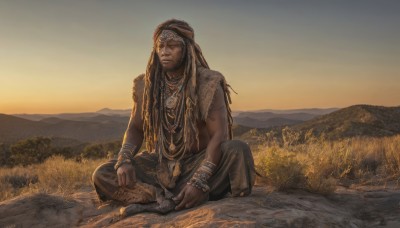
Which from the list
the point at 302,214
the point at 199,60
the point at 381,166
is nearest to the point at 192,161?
the point at 199,60

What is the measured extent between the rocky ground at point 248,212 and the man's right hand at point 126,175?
334 mm

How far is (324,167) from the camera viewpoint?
6.34 meters

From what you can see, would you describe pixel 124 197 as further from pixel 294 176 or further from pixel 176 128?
pixel 294 176

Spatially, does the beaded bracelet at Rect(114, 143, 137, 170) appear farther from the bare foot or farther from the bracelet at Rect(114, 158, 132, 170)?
the bare foot

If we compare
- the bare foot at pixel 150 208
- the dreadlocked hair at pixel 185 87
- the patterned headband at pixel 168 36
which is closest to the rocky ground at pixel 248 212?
the bare foot at pixel 150 208

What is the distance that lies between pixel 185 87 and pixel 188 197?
1257 mm

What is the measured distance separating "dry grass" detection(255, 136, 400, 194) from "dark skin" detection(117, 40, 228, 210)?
104 centimetres

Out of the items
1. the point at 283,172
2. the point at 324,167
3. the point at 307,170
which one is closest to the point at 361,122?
the point at 324,167

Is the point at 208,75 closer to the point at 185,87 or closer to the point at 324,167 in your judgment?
the point at 185,87

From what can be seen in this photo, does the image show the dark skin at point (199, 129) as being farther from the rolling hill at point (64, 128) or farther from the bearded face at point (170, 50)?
the rolling hill at point (64, 128)

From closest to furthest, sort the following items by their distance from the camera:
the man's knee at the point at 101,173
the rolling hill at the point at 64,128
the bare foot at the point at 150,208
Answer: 1. the bare foot at the point at 150,208
2. the man's knee at the point at 101,173
3. the rolling hill at the point at 64,128

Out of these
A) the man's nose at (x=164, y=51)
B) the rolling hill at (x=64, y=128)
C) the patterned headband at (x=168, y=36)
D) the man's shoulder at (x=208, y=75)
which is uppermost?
the patterned headband at (x=168, y=36)

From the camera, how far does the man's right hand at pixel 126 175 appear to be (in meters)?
4.65

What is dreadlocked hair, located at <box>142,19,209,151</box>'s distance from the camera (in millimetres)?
4664
